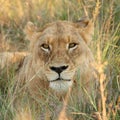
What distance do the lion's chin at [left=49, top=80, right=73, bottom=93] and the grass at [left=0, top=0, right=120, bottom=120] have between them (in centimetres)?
23

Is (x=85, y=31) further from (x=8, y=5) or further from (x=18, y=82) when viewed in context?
(x=8, y=5)

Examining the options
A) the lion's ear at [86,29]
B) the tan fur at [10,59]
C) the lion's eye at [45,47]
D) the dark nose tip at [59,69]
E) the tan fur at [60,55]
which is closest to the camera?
the dark nose tip at [59,69]

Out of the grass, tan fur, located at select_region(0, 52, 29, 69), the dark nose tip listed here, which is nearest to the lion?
the dark nose tip

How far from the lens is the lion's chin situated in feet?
12.8

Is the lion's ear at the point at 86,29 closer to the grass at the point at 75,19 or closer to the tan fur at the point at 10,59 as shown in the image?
the grass at the point at 75,19

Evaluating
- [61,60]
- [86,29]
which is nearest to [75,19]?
[86,29]

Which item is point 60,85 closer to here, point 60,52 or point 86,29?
point 60,52

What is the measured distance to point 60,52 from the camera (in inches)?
158

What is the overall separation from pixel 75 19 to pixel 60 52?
177 cm

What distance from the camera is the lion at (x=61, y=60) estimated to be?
3914mm

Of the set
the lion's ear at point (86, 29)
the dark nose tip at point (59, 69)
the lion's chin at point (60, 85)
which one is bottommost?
the lion's chin at point (60, 85)

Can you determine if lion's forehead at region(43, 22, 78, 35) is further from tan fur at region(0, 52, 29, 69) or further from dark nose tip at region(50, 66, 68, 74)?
tan fur at region(0, 52, 29, 69)

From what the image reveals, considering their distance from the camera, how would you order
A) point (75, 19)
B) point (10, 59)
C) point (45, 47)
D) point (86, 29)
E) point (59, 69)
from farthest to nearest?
point (75, 19) → point (10, 59) → point (86, 29) → point (45, 47) → point (59, 69)

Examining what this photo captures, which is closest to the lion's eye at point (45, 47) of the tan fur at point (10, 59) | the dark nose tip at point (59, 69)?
the dark nose tip at point (59, 69)
